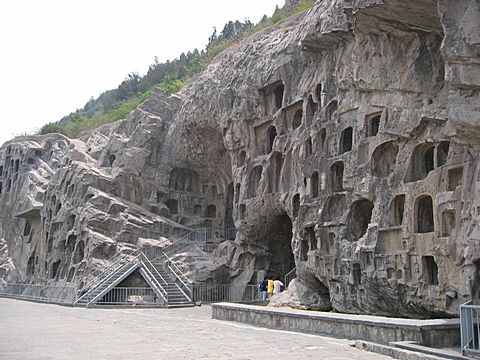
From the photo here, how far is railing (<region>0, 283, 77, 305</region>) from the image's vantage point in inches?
1316

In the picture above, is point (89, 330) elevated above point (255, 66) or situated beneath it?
situated beneath

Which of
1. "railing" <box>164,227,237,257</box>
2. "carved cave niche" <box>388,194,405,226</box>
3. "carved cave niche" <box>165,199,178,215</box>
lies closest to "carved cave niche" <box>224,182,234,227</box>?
"railing" <box>164,227,237,257</box>

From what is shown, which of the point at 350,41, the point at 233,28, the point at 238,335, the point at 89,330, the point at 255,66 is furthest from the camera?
the point at 233,28

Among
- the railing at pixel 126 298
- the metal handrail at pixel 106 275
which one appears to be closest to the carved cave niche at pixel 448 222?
the railing at pixel 126 298

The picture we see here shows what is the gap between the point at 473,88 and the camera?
14023mm

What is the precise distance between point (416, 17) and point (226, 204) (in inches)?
967

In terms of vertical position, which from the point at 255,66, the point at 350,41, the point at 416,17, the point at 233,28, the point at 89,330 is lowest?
the point at 89,330

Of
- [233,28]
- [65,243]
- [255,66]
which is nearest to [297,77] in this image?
[255,66]

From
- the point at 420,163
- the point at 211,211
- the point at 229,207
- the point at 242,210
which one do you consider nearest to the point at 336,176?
the point at 420,163

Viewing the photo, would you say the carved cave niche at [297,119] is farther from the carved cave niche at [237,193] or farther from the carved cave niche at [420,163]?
the carved cave niche at [420,163]

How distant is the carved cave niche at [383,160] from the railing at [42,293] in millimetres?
18699

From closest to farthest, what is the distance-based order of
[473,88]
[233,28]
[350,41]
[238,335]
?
[473,88], [238,335], [350,41], [233,28]

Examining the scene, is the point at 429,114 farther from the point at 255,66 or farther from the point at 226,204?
the point at 226,204

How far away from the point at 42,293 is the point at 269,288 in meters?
17.3
